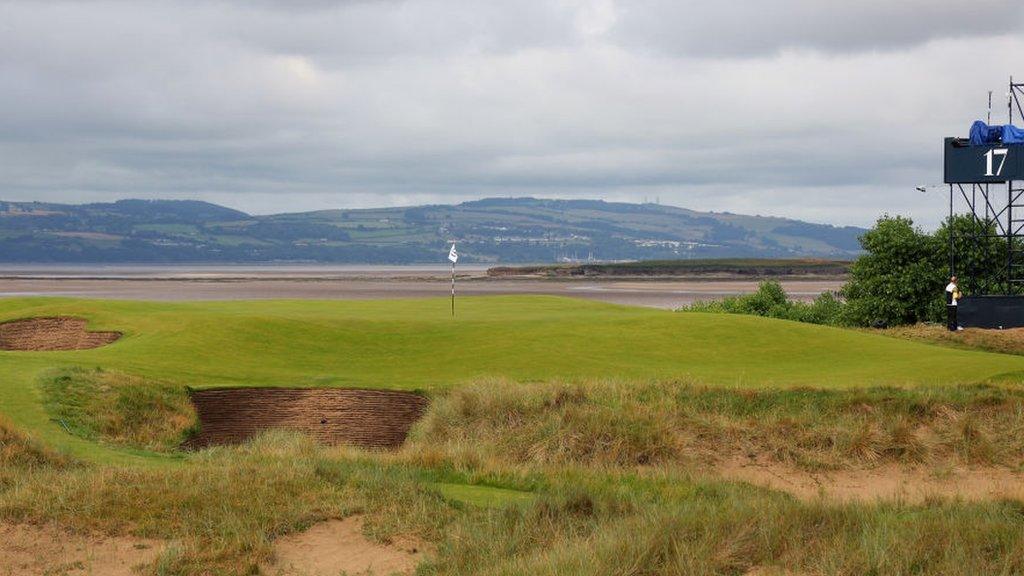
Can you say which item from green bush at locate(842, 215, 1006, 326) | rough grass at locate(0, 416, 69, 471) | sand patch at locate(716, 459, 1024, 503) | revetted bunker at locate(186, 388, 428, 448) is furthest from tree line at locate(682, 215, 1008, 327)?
rough grass at locate(0, 416, 69, 471)

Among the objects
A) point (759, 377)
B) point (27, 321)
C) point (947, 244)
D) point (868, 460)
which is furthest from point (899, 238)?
point (27, 321)

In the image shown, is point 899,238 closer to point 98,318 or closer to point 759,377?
point 759,377

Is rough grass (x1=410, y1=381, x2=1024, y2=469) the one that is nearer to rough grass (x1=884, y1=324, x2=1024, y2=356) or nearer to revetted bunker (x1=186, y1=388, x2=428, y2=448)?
revetted bunker (x1=186, y1=388, x2=428, y2=448)

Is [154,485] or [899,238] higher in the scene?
[899,238]

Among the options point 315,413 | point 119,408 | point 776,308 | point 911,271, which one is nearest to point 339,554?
point 119,408

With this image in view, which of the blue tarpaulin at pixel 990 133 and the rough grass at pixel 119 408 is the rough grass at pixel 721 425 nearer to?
the rough grass at pixel 119 408

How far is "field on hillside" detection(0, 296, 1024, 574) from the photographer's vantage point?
12227 mm

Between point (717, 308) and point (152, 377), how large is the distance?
37.0m

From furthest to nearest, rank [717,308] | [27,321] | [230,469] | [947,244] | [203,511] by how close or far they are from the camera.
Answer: [717,308]
[947,244]
[27,321]
[230,469]
[203,511]

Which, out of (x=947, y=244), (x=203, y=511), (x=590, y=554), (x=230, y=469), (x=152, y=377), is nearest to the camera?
(x=590, y=554)

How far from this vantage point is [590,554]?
11359 millimetres

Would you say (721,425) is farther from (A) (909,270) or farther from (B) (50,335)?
(A) (909,270)

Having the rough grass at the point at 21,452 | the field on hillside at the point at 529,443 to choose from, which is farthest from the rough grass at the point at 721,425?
the rough grass at the point at 21,452

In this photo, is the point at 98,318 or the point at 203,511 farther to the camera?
the point at 98,318
